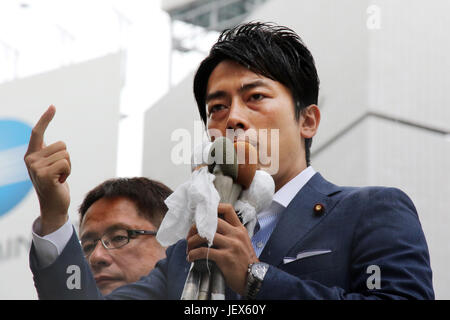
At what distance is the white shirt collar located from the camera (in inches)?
81.1

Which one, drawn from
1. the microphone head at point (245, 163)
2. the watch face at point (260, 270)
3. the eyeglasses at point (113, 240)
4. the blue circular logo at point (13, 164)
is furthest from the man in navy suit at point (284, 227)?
the blue circular logo at point (13, 164)

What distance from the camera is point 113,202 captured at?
2951mm

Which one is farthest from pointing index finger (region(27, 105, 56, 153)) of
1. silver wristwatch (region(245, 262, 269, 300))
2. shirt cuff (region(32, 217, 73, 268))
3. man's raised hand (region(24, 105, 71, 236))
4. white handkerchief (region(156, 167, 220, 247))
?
silver wristwatch (region(245, 262, 269, 300))

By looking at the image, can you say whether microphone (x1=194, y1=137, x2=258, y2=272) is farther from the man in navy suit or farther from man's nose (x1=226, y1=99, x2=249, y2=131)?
man's nose (x1=226, y1=99, x2=249, y2=131)

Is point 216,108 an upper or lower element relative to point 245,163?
upper

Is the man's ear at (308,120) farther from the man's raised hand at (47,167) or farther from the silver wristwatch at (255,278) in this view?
the man's raised hand at (47,167)

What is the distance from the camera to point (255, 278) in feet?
5.63

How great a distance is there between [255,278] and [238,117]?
17.6 inches

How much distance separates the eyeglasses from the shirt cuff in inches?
31.9

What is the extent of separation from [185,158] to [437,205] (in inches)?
110

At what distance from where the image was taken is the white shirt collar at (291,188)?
2061 millimetres

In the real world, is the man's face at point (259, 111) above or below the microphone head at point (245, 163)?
above

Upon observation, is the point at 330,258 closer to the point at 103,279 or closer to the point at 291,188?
the point at 291,188

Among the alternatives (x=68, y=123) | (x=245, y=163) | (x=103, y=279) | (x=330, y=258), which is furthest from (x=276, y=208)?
(x=68, y=123)
